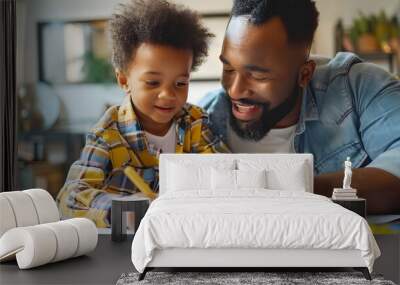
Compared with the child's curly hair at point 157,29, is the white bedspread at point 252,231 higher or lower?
lower

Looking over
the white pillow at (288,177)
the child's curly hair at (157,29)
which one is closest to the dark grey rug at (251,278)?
the white pillow at (288,177)

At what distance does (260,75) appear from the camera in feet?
25.0

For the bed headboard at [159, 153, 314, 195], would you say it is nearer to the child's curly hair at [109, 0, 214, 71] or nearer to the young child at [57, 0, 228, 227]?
the young child at [57, 0, 228, 227]

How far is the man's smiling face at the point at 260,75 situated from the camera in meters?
7.59

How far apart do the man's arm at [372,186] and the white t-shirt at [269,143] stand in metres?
0.47

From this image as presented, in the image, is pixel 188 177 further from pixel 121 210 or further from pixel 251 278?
pixel 251 278

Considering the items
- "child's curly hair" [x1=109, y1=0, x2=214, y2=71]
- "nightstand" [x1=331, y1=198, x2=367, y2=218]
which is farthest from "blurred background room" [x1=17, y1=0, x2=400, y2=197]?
"nightstand" [x1=331, y1=198, x2=367, y2=218]

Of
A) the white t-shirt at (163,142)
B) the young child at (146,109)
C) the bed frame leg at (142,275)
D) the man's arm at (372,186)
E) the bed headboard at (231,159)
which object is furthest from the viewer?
the white t-shirt at (163,142)

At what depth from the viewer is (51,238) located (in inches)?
229

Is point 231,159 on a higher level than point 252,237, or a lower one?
higher

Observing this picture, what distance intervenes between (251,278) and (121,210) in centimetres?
210

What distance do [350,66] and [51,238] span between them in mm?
3703

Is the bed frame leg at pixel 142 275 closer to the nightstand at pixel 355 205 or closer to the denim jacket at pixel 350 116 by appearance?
the nightstand at pixel 355 205

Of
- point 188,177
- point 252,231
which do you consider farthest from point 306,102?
point 252,231
